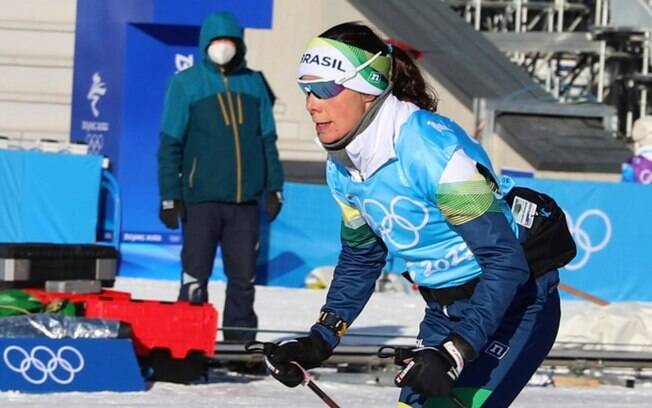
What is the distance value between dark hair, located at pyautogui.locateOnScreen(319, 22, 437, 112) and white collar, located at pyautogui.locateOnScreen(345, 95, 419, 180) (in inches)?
5.3

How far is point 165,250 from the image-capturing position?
48.9 ft

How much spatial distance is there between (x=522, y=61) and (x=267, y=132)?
1498cm

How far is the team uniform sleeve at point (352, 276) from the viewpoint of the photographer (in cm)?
498

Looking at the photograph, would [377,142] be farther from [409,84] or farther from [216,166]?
[216,166]

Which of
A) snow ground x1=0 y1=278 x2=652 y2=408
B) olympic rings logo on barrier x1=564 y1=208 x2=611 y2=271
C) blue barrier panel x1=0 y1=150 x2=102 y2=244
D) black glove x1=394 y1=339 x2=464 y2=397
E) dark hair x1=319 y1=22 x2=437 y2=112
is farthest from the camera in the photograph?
olympic rings logo on barrier x1=564 y1=208 x2=611 y2=271

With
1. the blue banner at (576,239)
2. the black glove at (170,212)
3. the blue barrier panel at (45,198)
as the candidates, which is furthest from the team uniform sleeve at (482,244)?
the blue banner at (576,239)

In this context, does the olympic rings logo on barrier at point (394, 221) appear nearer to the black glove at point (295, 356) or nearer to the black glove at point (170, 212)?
the black glove at point (295, 356)

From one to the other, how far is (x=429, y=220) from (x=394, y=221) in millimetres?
101

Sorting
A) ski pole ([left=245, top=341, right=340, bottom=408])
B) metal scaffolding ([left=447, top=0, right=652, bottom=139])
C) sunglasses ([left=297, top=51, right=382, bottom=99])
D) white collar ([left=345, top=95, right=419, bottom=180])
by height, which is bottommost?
ski pole ([left=245, top=341, right=340, bottom=408])

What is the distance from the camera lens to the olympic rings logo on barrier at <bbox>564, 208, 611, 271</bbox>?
47.6 feet

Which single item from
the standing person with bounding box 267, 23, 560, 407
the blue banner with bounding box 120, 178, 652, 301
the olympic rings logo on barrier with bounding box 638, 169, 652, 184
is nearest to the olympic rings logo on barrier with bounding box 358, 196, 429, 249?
the standing person with bounding box 267, 23, 560, 407

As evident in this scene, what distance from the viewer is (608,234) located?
48.2 ft

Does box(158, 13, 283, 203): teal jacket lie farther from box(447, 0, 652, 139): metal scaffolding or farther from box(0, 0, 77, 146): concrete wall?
box(447, 0, 652, 139): metal scaffolding

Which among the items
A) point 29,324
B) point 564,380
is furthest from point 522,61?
point 29,324
